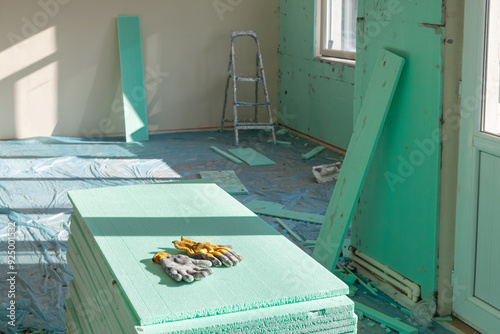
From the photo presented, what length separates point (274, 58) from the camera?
26.5ft

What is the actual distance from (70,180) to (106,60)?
87.7 inches

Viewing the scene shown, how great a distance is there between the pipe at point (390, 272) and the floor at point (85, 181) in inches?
5.3

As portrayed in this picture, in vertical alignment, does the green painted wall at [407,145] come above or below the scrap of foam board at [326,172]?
above

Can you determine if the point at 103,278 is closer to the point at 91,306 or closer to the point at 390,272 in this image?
the point at 91,306

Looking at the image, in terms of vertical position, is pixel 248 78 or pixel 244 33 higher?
pixel 244 33

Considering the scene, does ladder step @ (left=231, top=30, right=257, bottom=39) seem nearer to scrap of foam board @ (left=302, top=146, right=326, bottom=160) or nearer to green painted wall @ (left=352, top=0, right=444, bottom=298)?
scrap of foam board @ (left=302, top=146, right=326, bottom=160)

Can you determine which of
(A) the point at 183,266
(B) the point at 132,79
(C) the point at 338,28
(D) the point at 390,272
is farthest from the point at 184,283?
(B) the point at 132,79

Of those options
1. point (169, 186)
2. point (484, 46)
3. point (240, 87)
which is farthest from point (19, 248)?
point (240, 87)

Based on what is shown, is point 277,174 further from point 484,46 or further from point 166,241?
point 166,241

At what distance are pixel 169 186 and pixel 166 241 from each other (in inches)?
23.3

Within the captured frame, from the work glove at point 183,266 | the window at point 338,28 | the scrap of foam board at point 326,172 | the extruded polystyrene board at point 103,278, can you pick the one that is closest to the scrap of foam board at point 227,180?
the scrap of foam board at point 326,172

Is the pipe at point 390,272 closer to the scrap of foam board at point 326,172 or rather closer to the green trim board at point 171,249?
the green trim board at point 171,249

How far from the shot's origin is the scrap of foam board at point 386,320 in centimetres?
293

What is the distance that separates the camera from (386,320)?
3018mm
